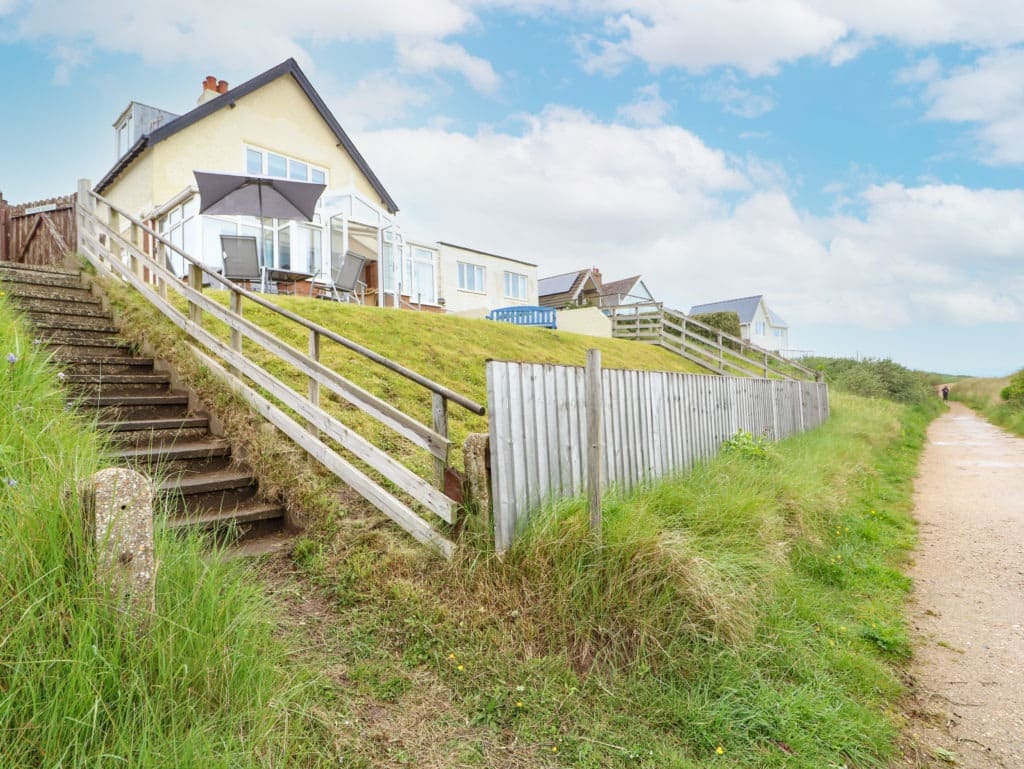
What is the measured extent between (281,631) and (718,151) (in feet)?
49.7

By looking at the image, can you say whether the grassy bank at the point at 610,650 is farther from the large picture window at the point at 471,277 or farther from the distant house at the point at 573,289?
the distant house at the point at 573,289

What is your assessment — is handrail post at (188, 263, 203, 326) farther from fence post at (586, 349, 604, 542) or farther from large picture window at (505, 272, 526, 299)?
large picture window at (505, 272, 526, 299)

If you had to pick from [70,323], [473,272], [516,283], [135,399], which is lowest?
[135,399]

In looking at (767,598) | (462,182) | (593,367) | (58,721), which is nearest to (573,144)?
(462,182)

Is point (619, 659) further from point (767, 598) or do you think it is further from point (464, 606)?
point (767, 598)

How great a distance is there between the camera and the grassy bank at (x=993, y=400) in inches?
794

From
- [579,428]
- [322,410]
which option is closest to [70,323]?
[322,410]

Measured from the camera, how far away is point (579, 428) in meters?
4.17

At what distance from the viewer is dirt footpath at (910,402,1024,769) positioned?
296cm

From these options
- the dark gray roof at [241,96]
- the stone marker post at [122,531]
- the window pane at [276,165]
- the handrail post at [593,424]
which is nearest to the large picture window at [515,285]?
the dark gray roof at [241,96]

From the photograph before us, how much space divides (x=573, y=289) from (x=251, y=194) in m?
29.7

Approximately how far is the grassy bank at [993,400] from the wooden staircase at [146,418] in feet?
73.4

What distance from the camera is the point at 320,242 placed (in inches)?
613

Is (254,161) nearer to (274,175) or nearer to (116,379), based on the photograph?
(274,175)
